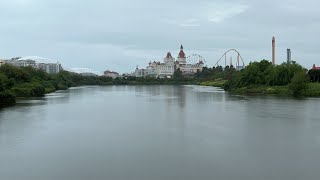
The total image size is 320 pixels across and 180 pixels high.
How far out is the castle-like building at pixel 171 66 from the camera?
273 feet

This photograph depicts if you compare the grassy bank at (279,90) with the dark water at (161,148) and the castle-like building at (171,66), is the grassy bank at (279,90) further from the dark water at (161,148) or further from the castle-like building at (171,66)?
the castle-like building at (171,66)

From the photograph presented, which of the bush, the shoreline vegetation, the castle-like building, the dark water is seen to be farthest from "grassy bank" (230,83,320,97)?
the castle-like building

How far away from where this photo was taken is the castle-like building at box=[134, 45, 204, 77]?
83250 millimetres

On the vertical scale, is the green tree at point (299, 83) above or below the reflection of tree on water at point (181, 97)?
above

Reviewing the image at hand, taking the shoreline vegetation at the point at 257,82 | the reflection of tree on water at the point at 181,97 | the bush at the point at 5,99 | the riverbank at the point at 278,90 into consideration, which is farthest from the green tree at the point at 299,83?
the bush at the point at 5,99

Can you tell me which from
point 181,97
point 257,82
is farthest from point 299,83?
point 181,97

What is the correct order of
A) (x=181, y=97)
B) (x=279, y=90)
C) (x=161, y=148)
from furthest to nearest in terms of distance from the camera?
(x=279, y=90) < (x=181, y=97) < (x=161, y=148)

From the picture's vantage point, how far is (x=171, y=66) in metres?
84.6

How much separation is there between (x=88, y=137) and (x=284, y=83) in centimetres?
2095

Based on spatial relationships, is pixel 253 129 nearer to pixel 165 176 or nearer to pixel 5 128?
pixel 165 176

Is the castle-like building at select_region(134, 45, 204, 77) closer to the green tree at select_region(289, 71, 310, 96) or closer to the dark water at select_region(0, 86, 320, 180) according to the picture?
the green tree at select_region(289, 71, 310, 96)

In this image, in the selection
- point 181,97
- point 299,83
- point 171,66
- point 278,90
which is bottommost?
point 181,97

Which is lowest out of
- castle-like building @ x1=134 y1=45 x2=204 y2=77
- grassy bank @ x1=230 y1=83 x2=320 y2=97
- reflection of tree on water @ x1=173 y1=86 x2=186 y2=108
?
reflection of tree on water @ x1=173 y1=86 x2=186 y2=108

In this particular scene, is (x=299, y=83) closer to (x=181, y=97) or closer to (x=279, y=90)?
(x=279, y=90)
